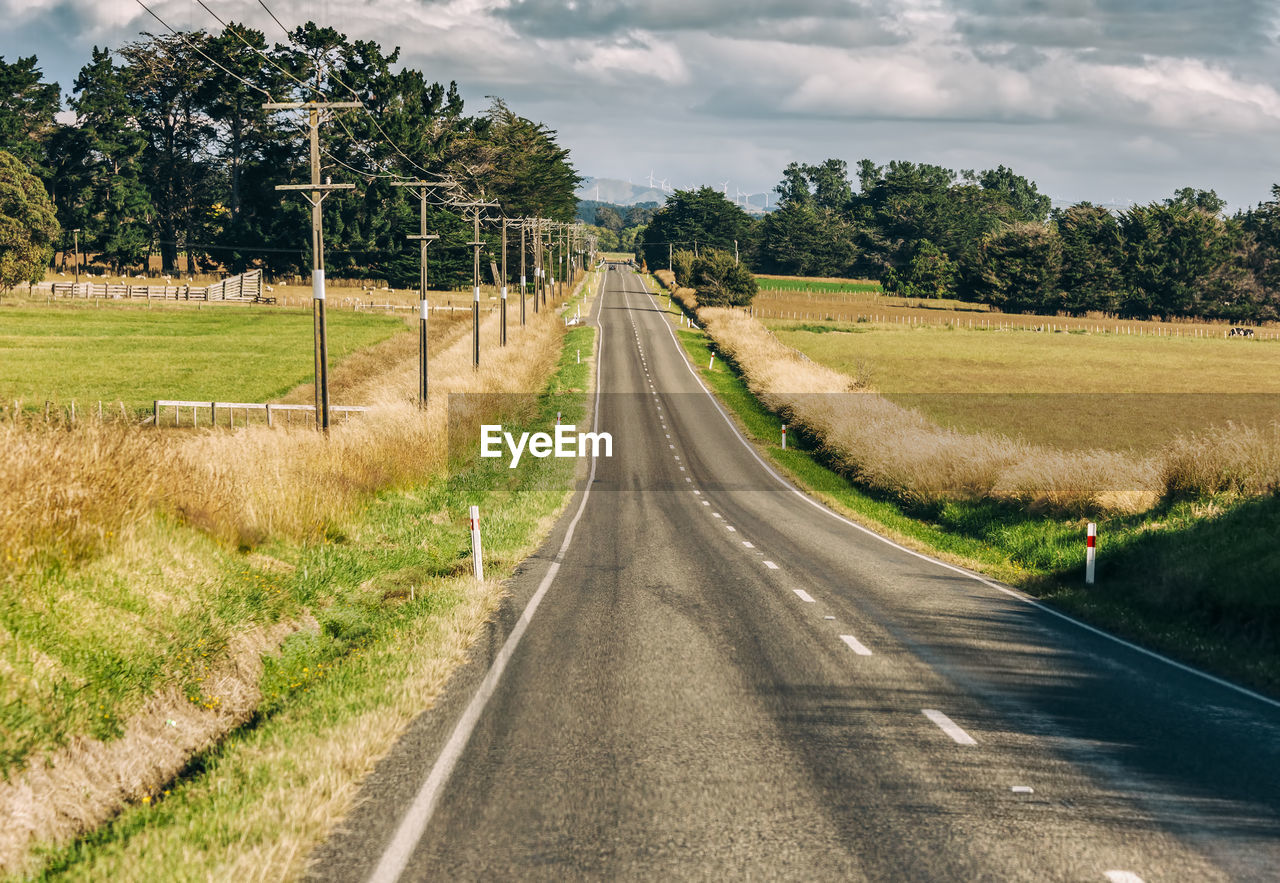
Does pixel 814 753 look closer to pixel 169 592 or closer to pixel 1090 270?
pixel 169 592

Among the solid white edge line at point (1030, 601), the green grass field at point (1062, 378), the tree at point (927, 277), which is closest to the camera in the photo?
the solid white edge line at point (1030, 601)

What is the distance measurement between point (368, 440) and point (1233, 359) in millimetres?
80397

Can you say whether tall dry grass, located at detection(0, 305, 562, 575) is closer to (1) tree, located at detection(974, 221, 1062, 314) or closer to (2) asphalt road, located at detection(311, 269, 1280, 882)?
(2) asphalt road, located at detection(311, 269, 1280, 882)

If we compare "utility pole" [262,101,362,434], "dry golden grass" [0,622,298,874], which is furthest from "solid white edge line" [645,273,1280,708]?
"utility pole" [262,101,362,434]

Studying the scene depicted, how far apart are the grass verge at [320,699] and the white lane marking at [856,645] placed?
4349mm

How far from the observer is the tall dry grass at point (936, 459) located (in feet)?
69.3

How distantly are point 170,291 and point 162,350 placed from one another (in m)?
39.4

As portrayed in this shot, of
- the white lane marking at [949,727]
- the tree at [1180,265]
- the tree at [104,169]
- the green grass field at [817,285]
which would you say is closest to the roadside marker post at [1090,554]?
the white lane marking at [949,727]

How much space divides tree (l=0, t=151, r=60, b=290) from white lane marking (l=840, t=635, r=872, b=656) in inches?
3470

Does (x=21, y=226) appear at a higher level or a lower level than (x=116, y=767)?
higher

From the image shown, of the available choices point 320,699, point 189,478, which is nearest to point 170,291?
point 189,478

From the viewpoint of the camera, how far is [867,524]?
25.9 metres

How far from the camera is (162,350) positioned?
59.2 meters

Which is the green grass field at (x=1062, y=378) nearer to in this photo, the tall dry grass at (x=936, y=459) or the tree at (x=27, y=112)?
the tall dry grass at (x=936, y=459)
